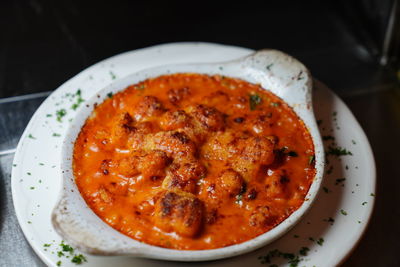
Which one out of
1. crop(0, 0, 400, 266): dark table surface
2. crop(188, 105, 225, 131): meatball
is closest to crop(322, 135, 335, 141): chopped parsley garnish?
crop(0, 0, 400, 266): dark table surface

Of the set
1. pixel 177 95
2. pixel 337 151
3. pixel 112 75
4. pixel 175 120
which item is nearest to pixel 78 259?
pixel 175 120

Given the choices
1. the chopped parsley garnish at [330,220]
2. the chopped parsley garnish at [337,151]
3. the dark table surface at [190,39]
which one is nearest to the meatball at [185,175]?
the chopped parsley garnish at [330,220]

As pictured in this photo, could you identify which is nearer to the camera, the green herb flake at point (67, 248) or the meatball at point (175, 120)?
the green herb flake at point (67, 248)

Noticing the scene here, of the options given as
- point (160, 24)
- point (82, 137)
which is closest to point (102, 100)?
point (82, 137)

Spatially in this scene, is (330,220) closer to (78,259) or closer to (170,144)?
(170,144)

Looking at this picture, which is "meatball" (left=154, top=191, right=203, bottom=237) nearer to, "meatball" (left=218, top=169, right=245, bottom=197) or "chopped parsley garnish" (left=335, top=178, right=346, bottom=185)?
"meatball" (left=218, top=169, right=245, bottom=197)

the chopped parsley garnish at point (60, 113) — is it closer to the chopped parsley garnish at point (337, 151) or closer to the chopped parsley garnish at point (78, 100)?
the chopped parsley garnish at point (78, 100)
